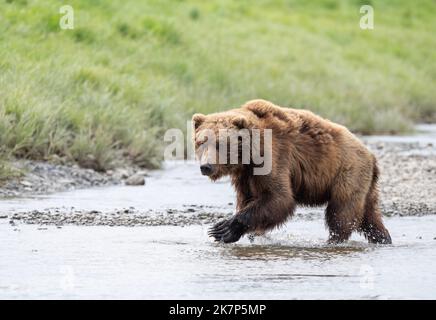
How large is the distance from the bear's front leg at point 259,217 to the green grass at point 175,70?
4.04 meters

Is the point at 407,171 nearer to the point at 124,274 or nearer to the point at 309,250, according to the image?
the point at 309,250

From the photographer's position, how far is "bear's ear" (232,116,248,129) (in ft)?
23.0

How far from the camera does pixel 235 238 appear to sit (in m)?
7.19

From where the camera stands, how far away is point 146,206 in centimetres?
949

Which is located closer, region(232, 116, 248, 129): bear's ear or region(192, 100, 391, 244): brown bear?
region(232, 116, 248, 129): bear's ear

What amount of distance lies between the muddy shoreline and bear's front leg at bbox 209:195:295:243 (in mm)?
1345

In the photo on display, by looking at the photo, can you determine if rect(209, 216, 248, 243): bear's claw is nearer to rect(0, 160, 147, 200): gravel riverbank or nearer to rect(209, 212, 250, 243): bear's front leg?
rect(209, 212, 250, 243): bear's front leg

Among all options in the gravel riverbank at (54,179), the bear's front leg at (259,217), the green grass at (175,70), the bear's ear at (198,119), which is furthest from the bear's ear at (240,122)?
the green grass at (175,70)

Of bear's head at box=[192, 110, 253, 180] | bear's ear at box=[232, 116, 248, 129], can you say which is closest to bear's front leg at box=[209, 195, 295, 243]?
bear's head at box=[192, 110, 253, 180]

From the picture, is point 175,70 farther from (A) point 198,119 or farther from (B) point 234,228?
(B) point 234,228

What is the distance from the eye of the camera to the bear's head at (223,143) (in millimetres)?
6980

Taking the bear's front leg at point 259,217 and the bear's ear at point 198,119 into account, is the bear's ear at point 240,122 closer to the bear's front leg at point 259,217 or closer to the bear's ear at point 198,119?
the bear's ear at point 198,119

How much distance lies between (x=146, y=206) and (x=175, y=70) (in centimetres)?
773
